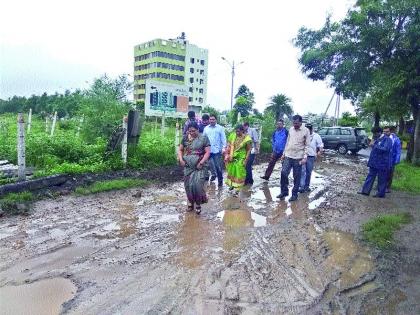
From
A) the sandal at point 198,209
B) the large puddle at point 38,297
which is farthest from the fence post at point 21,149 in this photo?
the large puddle at point 38,297

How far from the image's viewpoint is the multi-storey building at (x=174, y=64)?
3140 inches

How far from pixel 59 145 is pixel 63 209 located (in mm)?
4223

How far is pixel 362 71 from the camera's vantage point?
16.3 metres

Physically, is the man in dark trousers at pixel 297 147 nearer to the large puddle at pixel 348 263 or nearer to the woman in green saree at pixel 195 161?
the large puddle at pixel 348 263

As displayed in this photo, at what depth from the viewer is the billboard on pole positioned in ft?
46.5

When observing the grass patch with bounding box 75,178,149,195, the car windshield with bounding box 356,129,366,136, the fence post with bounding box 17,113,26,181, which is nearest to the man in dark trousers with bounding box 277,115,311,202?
the grass patch with bounding box 75,178,149,195

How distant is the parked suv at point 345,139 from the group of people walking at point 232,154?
13.3 m

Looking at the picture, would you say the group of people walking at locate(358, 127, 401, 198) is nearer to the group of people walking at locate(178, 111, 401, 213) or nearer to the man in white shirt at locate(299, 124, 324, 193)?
the group of people walking at locate(178, 111, 401, 213)

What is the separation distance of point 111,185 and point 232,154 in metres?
2.69

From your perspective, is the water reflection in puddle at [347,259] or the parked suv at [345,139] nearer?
the water reflection in puddle at [347,259]

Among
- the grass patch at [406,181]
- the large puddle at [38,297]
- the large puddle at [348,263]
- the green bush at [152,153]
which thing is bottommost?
the large puddle at [348,263]

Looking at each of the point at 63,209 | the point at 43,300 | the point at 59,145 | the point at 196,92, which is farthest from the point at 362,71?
the point at 196,92

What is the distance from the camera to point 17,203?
20.5 feet

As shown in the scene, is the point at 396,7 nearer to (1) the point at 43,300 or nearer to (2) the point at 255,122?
(2) the point at 255,122
